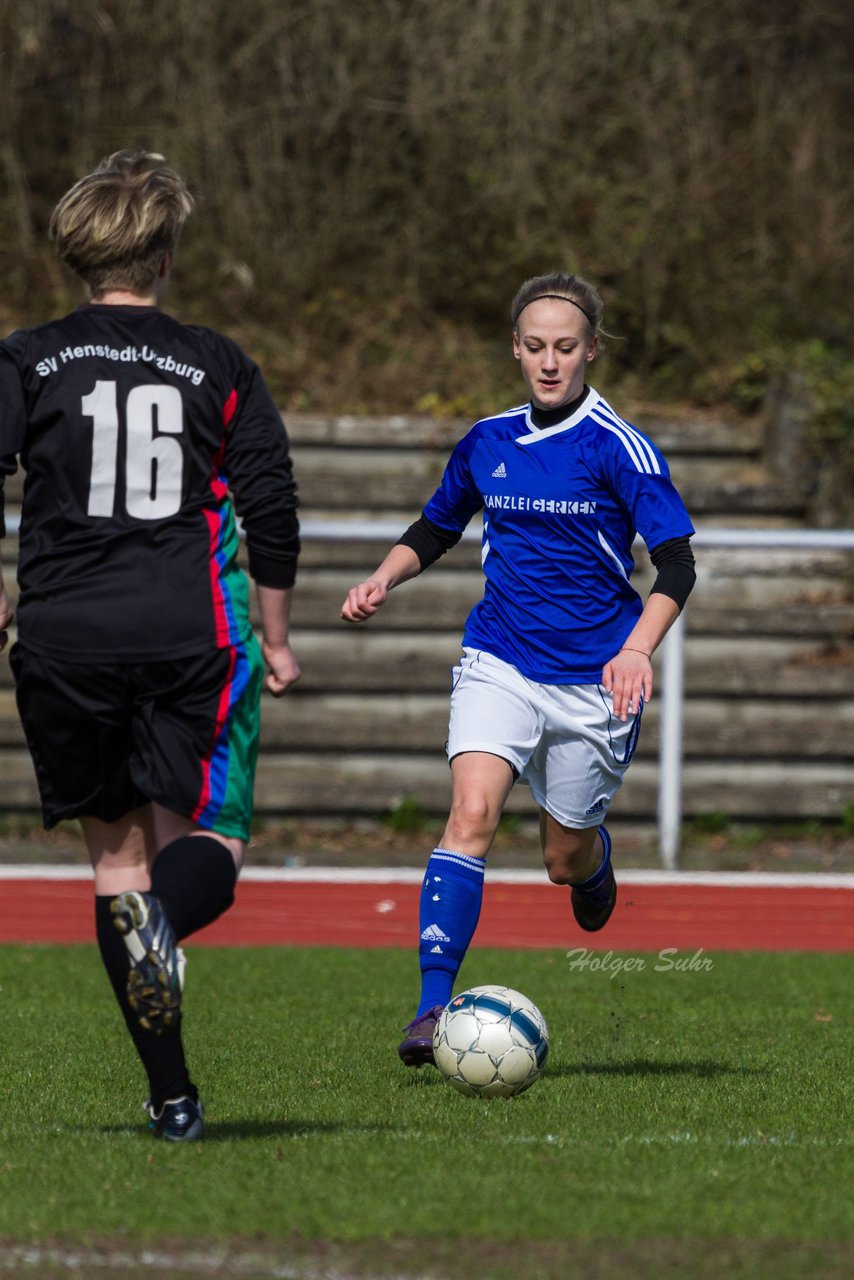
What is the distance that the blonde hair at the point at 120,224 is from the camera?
3836mm

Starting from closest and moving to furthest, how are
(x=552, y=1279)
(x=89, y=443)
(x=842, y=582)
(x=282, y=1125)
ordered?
(x=552, y=1279)
(x=89, y=443)
(x=282, y=1125)
(x=842, y=582)

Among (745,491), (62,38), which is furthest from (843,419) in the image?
(62,38)

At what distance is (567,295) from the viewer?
512 centimetres

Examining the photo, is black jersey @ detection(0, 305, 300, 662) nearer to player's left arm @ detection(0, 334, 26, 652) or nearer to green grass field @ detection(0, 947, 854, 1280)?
player's left arm @ detection(0, 334, 26, 652)

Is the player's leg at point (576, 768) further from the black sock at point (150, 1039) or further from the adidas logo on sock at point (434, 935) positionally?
the black sock at point (150, 1039)

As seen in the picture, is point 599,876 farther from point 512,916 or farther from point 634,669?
point 512,916

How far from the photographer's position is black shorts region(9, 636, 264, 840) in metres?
3.79

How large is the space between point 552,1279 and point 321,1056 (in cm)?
246

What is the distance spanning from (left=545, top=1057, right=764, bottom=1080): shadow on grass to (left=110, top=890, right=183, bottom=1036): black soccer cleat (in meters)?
1.71

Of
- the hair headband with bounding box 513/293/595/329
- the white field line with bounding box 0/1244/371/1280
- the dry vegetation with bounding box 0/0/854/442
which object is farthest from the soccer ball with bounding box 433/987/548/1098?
the dry vegetation with bounding box 0/0/854/442

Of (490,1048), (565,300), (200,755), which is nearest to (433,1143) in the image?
(490,1048)

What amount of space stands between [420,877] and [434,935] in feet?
15.9

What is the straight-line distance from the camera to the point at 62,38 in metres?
16.6

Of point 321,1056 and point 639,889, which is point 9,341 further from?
point 639,889
